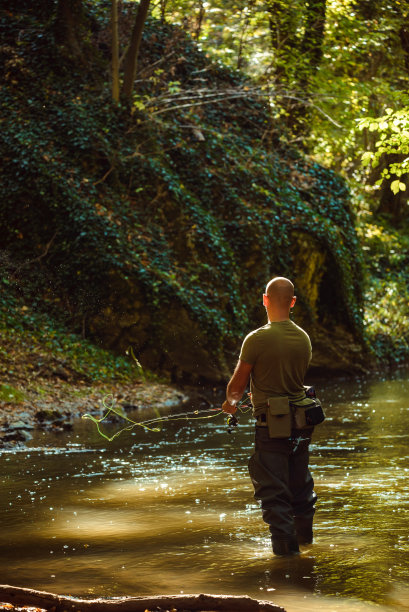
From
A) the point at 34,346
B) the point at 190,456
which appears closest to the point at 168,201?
the point at 34,346

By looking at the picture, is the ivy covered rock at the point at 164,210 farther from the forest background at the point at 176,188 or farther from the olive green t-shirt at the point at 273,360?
the olive green t-shirt at the point at 273,360

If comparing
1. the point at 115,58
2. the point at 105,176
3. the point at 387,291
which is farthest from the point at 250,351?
the point at 387,291

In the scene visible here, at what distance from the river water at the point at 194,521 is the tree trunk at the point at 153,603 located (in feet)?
1.67

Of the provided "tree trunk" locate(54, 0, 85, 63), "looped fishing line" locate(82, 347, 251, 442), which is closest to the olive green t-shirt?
"looped fishing line" locate(82, 347, 251, 442)

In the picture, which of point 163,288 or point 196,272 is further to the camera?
point 196,272

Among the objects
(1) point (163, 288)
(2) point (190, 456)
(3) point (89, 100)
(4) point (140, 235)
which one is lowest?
(2) point (190, 456)

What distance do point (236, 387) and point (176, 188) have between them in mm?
15659

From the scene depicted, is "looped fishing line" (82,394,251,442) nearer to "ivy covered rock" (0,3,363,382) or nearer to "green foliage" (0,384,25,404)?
"green foliage" (0,384,25,404)

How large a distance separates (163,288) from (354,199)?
13.9 m

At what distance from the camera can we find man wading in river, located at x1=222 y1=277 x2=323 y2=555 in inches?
236

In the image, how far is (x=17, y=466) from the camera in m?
10.5

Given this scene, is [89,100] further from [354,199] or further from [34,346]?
[354,199]

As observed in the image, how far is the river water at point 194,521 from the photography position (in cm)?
534

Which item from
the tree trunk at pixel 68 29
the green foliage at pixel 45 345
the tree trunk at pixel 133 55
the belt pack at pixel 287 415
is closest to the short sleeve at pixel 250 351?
the belt pack at pixel 287 415
